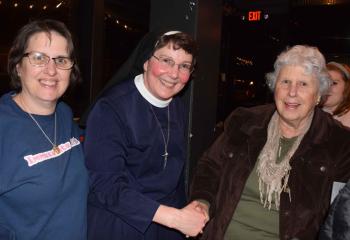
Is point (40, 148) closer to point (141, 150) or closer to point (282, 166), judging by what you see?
point (141, 150)

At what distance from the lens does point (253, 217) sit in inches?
89.6

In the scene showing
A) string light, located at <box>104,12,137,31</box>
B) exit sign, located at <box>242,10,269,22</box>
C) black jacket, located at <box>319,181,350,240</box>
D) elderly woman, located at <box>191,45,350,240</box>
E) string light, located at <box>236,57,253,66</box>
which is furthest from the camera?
string light, located at <box>236,57,253,66</box>

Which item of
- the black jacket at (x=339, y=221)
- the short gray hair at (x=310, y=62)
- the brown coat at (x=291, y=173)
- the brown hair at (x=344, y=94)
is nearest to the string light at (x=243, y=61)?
the brown hair at (x=344, y=94)

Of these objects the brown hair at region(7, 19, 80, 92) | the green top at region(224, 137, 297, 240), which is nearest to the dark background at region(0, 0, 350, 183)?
the brown hair at region(7, 19, 80, 92)

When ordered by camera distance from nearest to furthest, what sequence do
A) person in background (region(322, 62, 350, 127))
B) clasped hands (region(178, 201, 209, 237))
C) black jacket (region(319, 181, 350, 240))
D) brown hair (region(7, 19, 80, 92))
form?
1. black jacket (region(319, 181, 350, 240))
2. brown hair (region(7, 19, 80, 92))
3. clasped hands (region(178, 201, 209, 237))
4. person in background (region(322, 62, 350, 127))

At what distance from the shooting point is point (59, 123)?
6.70ft

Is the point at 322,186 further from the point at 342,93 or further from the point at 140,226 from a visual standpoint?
the point at 342,93

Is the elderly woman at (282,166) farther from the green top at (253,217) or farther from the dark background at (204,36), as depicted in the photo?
the dark background at (204,36)

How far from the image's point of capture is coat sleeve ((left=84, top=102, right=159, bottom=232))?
1901 mm

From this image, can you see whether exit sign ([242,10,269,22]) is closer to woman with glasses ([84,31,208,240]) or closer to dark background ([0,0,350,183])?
dark background ([0,0,350,183])

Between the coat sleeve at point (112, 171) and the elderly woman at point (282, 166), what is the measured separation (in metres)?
0.54

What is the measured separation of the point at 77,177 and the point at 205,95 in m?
1.88

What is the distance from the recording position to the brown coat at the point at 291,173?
2.12 meters

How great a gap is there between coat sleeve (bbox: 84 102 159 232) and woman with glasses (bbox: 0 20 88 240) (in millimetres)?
101
